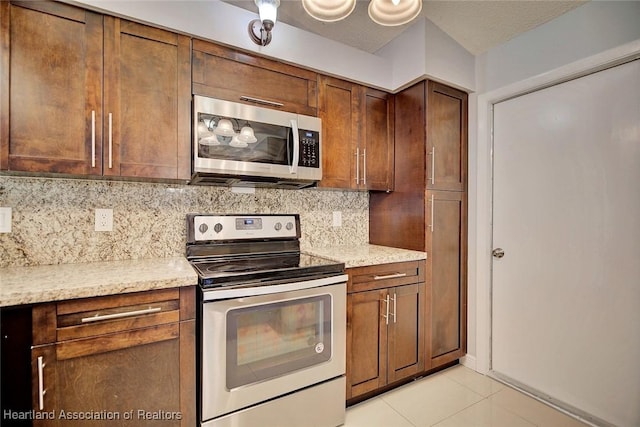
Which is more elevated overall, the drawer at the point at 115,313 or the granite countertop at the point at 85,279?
the granite countertop at the point at 85,279

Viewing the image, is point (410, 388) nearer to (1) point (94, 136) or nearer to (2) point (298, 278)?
(2) point (298, 278)

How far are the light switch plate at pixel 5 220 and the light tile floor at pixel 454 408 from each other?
6.72 ft

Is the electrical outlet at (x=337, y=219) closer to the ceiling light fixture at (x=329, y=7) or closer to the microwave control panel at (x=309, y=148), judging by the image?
the microwave control panel at (x=309, y=148)

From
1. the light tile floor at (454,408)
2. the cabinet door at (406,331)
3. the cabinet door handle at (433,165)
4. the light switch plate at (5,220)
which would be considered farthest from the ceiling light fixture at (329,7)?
the light tile floor at (454,408)

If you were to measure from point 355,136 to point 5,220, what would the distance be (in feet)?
6.63

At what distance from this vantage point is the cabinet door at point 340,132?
6.71 ft

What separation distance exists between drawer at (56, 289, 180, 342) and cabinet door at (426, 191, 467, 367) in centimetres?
168

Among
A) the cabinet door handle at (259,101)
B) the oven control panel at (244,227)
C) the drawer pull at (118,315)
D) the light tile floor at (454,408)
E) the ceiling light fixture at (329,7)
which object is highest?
the ceiling light fixture at (329,7)

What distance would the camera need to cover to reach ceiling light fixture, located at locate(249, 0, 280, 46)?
5.12ft

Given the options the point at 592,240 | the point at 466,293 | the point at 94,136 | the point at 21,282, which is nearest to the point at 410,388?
the point at 466,293

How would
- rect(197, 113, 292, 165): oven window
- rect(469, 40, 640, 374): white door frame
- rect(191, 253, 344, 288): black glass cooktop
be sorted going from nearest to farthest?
1. rect(191, 253, 344, 288): black glass cooktop
2. rect(197, 113, 292, 165): oven window
3. rect(469, 40, 640, 374): white door frame

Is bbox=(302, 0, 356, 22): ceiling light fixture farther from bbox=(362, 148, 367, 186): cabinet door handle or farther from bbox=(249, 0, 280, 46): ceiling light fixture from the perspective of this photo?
bbox=(362, 148, 367, 186): cabinet door handle

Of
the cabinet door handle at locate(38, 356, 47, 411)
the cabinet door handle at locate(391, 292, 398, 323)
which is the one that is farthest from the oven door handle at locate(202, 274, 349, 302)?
the cabinet door handle at locate(38, 356, 47, 411)

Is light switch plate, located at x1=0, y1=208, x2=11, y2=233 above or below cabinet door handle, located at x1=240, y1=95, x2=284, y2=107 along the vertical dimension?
below
